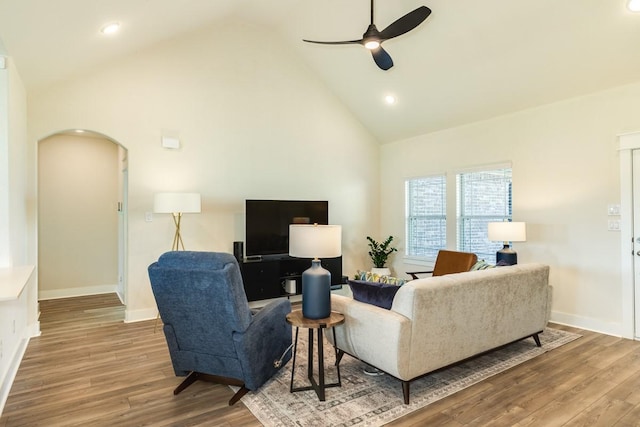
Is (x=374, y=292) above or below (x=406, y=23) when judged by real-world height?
below

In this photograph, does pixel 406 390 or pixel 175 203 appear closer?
pixel 406 390

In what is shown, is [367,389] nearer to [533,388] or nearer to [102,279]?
[533,388]

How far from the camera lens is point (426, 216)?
21.0 feet

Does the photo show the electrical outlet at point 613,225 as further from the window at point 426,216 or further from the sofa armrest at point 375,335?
the sofa armrest at point 375,335

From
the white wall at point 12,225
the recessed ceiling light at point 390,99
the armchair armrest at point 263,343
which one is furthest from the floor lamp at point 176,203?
the recessed ceiling light at point 390,99

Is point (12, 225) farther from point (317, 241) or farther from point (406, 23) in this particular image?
point (406, 23)

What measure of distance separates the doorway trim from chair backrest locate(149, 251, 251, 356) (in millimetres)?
4037

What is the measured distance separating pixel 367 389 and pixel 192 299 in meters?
1.45

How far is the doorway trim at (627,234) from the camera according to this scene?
402 centimetres

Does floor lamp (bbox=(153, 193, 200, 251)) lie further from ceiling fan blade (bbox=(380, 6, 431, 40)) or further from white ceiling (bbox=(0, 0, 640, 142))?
ceiling fan blade (bbox=(380, 6, 431, 40))

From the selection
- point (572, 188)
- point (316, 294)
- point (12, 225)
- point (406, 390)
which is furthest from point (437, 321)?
point (12, 225)

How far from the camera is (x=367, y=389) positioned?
9.31ft

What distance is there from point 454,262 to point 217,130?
3626 mm

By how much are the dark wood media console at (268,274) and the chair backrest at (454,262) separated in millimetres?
2006
